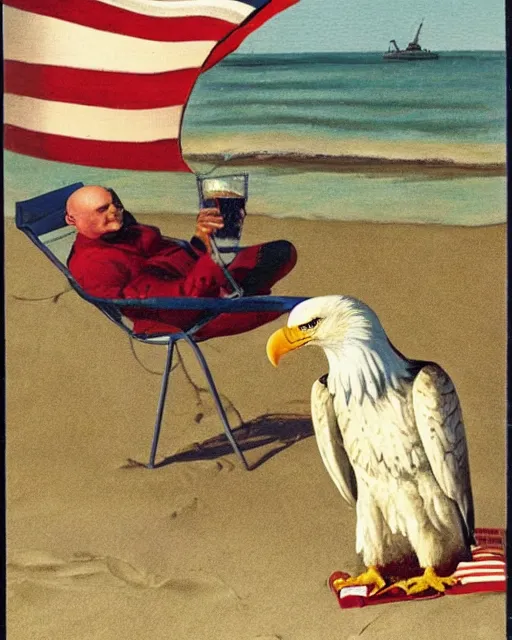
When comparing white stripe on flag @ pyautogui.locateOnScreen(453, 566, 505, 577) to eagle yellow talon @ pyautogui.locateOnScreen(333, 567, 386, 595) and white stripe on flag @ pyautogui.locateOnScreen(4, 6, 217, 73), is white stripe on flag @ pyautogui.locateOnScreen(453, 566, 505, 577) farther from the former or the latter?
white stripe on flag @ pyautogui.locateOnScreen(4, 6, 217, 73)

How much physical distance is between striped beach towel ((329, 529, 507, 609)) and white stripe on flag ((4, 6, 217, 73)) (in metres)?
1.83

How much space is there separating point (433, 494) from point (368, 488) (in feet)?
0.70

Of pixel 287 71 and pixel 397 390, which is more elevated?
pixel 287 71

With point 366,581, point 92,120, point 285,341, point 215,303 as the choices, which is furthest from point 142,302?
point 366,581

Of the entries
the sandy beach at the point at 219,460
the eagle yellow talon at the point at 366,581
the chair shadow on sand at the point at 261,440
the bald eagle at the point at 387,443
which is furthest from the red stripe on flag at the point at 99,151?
the eagle yellow talon at the point at 366,581

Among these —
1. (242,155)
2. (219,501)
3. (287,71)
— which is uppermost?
(287,71)

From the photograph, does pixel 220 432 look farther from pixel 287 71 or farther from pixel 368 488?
pixel 287 71

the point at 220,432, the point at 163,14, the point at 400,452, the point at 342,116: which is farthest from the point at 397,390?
the point at 163,14

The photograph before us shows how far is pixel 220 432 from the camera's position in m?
4.52

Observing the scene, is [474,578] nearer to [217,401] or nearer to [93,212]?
[217,401]

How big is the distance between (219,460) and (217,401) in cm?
20

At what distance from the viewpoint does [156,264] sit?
4547 millimetres

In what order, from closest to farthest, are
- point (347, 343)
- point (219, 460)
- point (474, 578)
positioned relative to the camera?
point (347, 343) < point (474, 578) < point (219, 460)

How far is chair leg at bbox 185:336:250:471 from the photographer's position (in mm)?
4512
